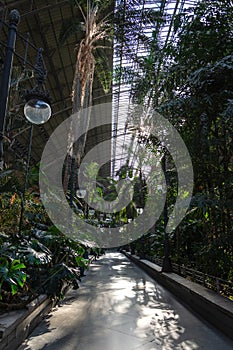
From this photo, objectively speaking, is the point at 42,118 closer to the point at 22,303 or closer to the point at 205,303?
the point at 22,303

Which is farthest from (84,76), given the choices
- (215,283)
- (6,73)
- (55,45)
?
(55,45)

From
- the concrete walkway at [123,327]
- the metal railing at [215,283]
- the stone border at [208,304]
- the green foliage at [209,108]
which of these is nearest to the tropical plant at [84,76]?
the green foliage at [209,108]

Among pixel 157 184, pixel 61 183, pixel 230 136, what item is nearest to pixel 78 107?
pixel 61 183

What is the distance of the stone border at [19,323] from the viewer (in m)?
2.53

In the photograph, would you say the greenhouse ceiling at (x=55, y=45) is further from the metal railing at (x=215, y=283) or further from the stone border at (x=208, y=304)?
the metal railing at (x=215, y=283)

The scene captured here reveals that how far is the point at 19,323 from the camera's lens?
2877 millimetres

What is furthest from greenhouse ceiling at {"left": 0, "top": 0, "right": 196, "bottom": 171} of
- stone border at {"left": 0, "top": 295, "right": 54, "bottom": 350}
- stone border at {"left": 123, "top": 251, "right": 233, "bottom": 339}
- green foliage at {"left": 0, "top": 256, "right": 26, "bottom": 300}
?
stone border at {"left": 123, "top": 251, "right": 233, "bottom": 339}

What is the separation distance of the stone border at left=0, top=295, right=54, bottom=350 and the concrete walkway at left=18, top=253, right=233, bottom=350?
91 millimetres

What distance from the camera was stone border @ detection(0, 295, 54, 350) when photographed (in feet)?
8.29

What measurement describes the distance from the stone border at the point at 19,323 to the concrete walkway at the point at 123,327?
→ 0.09 m

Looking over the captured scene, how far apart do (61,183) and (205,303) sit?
3823mm

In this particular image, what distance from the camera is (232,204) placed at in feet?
12.9

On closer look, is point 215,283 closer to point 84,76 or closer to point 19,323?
point 19,323

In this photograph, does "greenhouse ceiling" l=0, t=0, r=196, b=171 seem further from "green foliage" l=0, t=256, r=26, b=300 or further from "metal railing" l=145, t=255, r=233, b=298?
"metal railing" l=145, t=255, r=233, b=298
